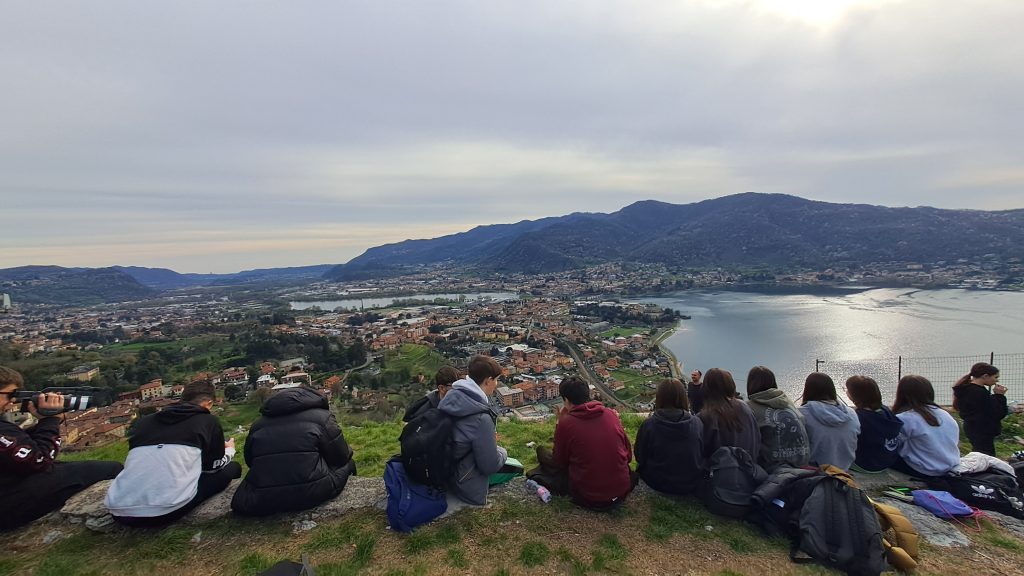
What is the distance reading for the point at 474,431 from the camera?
2.95m

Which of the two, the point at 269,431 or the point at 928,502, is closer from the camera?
the point at 269,431

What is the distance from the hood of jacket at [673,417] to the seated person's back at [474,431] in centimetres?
126

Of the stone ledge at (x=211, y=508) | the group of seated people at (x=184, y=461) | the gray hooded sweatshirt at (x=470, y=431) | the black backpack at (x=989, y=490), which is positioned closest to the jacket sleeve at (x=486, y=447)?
the gray hooded sweatshirt at (x=470, y=431)

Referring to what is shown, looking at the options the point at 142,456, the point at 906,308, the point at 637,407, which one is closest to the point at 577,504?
the point at 142,456

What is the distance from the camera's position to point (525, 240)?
14300 centimetres

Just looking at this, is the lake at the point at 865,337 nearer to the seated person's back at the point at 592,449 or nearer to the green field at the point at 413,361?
the green field at the point at 413,361

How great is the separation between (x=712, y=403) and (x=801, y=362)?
28.5 m

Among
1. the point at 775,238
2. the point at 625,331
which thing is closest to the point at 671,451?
the point at 625,331

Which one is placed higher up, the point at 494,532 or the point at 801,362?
the point at 494,532

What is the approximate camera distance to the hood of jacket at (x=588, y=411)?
3039 mm

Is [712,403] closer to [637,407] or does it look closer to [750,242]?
[637,407]

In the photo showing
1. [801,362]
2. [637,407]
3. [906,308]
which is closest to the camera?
[637,407]

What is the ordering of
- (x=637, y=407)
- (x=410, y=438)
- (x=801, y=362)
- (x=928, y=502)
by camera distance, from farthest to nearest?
(x=801, y=362), (x=637, y=407), (x=928, y=502), (x=410, y=438)

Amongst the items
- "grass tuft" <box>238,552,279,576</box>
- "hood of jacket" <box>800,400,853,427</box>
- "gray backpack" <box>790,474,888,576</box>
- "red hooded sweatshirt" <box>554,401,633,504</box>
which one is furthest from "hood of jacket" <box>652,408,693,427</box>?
"grass tuft" <box>238,552,279,576</box>
